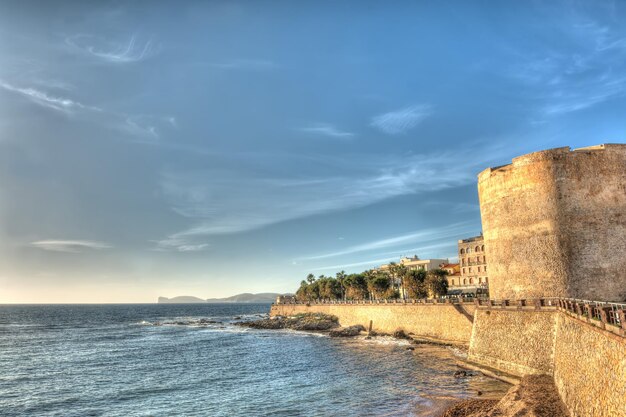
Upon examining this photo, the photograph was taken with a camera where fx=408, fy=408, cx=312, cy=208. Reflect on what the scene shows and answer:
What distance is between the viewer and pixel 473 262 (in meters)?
95.5

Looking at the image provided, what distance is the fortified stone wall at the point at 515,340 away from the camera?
27719 mm

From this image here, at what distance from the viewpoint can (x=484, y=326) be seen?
34.8 m

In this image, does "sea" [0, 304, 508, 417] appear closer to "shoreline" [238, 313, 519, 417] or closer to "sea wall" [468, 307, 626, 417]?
"shoreline" [238, 313, 519, 417]

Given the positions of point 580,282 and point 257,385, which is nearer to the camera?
point 580,282

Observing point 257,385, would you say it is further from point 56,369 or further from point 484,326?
point 56,369

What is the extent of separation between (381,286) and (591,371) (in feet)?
226

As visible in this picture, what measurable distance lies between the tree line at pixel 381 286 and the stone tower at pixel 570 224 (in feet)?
118

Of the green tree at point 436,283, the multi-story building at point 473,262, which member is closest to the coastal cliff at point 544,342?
the green tree at point 436,283

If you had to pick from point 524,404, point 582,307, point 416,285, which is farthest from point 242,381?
point 416,285

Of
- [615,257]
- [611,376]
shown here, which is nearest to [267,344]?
[615,257]

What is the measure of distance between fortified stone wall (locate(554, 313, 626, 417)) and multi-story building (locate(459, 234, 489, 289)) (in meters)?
72.4

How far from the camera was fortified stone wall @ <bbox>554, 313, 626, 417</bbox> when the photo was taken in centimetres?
1308

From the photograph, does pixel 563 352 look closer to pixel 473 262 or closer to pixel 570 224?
pixel 570 224

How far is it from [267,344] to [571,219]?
1828 inches
